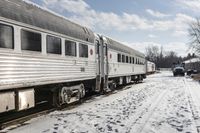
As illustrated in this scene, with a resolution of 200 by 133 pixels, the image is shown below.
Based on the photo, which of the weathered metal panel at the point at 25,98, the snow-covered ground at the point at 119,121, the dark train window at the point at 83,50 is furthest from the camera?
the dark train window at the point at 83,50

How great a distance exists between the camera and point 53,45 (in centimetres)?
1173

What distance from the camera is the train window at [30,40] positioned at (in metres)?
9.72

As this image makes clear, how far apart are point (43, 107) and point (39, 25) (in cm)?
393

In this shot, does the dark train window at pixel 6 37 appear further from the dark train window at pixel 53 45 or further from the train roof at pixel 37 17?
the dark train window at pixel 53 45

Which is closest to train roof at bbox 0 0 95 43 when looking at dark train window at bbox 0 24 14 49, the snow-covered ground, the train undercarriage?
dark train window at bbox 0 24 14 49

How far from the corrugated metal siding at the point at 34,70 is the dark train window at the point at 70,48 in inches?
12.2

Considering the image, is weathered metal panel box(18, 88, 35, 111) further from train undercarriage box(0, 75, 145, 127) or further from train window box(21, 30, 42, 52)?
train window box(21, 30, 42, 52)

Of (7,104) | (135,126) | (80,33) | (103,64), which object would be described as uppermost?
(80,33)

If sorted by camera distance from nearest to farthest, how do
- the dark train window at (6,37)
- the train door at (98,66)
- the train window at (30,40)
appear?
the dark train window at (6,37) → the train window at (30,40) → the train door at (98,66)

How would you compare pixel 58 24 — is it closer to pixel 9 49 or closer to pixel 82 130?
pixel 9 49

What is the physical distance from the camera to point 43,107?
1332 cm

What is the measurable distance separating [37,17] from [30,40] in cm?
98

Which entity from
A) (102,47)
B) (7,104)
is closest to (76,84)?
(102,47)

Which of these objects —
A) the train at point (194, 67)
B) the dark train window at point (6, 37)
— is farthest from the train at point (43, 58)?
the train at point (194, 67)
